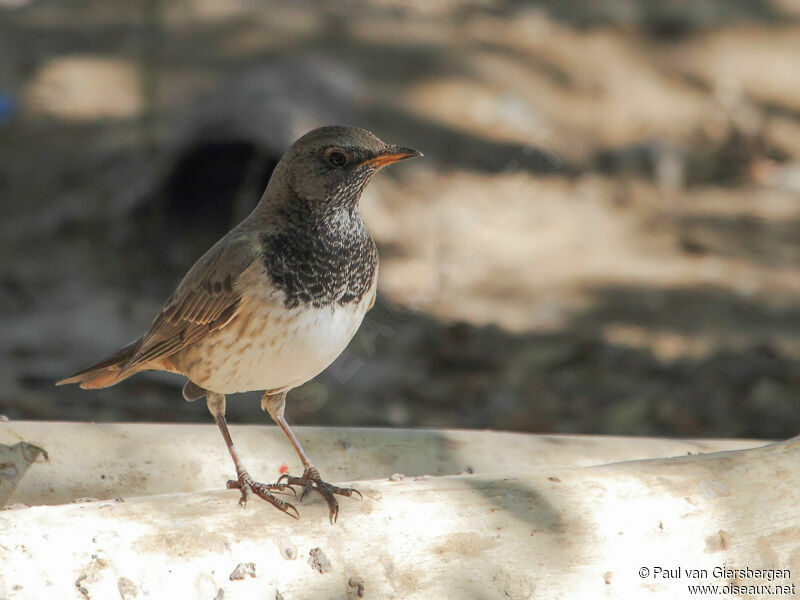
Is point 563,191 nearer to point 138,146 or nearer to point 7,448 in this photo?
point 138,146

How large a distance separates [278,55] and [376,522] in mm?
7472

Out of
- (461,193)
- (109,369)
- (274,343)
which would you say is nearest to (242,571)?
(274,343)

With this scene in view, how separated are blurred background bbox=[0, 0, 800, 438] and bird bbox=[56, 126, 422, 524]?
10.4ft

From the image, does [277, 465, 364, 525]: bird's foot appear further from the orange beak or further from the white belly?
the orange beak

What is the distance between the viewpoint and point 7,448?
12.9 ft

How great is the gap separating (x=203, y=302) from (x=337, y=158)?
720 mm

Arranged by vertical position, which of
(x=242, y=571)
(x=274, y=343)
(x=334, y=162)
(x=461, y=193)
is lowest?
(x=461, y=193)

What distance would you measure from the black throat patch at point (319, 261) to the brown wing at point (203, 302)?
0.31 feet

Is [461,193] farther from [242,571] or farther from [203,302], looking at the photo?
[242,571]

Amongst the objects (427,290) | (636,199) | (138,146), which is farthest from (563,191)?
(138,146)

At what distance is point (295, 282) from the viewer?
3.44 meters

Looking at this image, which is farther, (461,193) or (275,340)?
(461,193)

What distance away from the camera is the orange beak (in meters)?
3.44

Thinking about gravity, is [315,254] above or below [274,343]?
above
